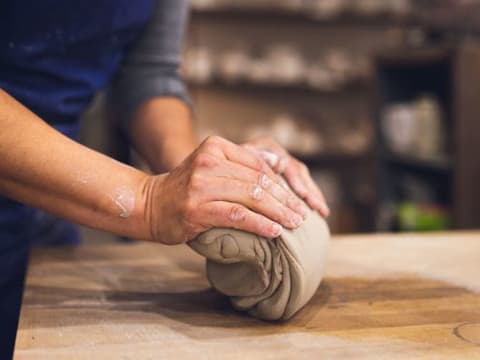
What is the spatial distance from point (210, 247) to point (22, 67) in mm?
508

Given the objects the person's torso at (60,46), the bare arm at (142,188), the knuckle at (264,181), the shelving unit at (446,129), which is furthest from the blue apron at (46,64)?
the shelving unit at (446,129)

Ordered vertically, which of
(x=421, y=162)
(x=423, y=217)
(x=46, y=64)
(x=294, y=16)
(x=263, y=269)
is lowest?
(x=423, y=217)

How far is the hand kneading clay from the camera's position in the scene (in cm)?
73

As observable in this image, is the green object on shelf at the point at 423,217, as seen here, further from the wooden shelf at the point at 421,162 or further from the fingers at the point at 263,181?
the fingers at the point at 263,181

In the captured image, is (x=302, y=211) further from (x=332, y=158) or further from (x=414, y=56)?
(x=332, y=158)

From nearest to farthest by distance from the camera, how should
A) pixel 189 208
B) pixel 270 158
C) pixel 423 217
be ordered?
pixel 189 208 < pixel 270 158 < pixel 423 217

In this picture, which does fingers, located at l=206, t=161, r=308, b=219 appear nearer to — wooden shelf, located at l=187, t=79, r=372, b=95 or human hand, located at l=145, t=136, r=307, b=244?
human hand, located at l=145, t=136, r=307, b=244

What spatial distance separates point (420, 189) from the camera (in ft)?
8.96

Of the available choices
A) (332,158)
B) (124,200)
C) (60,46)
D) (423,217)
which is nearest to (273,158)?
(124,200)

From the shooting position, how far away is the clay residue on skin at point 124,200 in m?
0.74

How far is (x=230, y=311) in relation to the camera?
0.79 metres

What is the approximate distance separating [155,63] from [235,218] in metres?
0.63

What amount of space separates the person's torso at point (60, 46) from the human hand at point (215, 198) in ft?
1.33

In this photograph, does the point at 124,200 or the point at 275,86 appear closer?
the point at 124,200
